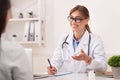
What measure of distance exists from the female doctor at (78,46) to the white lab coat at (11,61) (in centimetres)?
146

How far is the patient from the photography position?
801 mm

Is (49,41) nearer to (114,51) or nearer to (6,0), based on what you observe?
(114,51)

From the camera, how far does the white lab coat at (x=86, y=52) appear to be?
87.5 inches

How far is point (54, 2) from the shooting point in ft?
10.7

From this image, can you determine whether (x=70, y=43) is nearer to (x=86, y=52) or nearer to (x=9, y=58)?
(x=86, y=52)

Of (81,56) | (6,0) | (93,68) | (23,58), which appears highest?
(6,0)

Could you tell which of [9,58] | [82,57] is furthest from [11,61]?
[82,57]

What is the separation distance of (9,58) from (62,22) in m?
2.41

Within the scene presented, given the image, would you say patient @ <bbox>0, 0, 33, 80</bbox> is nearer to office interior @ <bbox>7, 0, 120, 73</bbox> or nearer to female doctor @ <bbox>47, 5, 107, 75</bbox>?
female doctor @ <bbox>47, 5, 107, 75</bbox>

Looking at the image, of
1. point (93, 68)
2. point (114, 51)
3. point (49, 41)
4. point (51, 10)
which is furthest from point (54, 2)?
point (93, 68)

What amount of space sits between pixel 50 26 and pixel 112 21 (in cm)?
85

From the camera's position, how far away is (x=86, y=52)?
2408mm

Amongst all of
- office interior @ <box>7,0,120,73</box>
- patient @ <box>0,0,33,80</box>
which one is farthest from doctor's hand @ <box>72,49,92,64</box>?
patient @ <box>0,0,33,80</box>

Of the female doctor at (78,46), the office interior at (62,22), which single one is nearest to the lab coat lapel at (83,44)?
the female doctor at (78,46)
